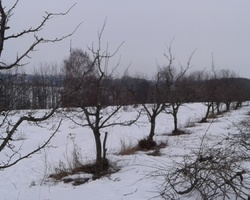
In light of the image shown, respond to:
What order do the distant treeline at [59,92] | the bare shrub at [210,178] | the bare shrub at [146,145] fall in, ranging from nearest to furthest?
the distant treeline at [59,92], the bare shrub at [210,178], the bare shrub at [146,145]

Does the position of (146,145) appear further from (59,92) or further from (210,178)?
(59,92)

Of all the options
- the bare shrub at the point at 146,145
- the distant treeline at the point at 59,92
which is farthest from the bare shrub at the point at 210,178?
the bare shrub at the point at 146,145

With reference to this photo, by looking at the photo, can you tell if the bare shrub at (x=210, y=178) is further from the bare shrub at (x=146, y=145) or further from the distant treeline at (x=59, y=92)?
the bare shrub at (x=146, y=145)

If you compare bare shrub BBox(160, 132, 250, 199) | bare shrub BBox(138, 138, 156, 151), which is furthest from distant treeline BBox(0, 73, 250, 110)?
bare shrub BBox(160, 132, 250, 199)

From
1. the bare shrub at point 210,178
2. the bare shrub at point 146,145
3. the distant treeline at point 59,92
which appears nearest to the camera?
the distant treeline at point 59,92

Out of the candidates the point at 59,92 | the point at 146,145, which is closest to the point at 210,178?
the point at 59,92

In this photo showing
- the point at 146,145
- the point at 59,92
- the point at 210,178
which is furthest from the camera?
the point at 146,145

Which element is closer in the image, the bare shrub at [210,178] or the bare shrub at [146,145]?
the bare shrub at [210,178]

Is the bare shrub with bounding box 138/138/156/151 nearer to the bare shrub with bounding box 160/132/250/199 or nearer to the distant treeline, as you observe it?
the distant treeline

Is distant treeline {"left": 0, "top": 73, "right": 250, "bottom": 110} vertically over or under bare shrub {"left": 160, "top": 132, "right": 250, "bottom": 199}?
over

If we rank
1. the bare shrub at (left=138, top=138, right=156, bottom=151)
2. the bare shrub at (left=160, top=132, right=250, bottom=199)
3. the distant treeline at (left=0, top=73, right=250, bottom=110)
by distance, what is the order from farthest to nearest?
1. the bare shrub at (left=138, top=138, right=156, bottom=151)
2. the bare shrub at (left=160, top=132, right=250, bottom=199)
3. the distant treeline at (left=0, top=73, right=250, bottom=110)

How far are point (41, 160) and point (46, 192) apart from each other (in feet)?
15.8

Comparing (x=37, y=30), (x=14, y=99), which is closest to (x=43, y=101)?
(x=14, y=99)

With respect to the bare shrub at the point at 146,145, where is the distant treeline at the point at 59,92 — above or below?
above
